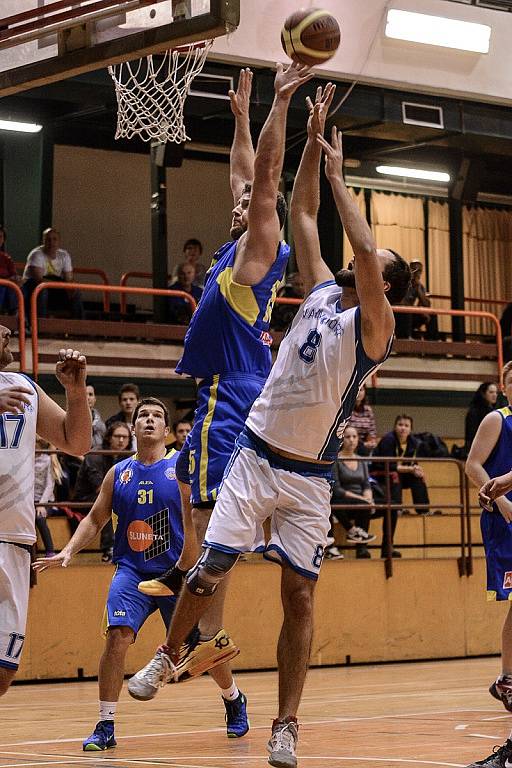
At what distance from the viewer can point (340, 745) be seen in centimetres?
630

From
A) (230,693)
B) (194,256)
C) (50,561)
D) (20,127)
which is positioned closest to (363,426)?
(194,256)

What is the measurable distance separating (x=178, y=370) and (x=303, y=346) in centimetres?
98

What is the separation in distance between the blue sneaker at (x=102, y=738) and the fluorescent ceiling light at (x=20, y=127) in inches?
522

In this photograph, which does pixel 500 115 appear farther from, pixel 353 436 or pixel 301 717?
pixel 301 717

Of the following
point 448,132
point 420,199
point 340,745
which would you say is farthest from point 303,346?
point 420,199

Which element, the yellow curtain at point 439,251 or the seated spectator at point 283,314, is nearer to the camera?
the seated spectator at point 283,314

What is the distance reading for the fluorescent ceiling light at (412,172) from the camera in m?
21.8

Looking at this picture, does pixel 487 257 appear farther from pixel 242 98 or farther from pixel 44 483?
pixel 242 98

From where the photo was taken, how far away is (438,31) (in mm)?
16625

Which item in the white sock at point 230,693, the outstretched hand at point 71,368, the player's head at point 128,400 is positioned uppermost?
the player's head at point 128,400

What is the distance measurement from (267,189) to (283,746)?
241 centimetres

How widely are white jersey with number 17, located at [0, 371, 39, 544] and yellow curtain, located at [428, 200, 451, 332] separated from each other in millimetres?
18682

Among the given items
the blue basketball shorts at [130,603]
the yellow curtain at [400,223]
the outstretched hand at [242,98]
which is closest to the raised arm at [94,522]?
the blue basketball shorts at [130,603]

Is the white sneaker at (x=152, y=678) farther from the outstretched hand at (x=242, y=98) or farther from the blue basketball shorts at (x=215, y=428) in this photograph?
the outstretched hand at (x=242, y=98)
